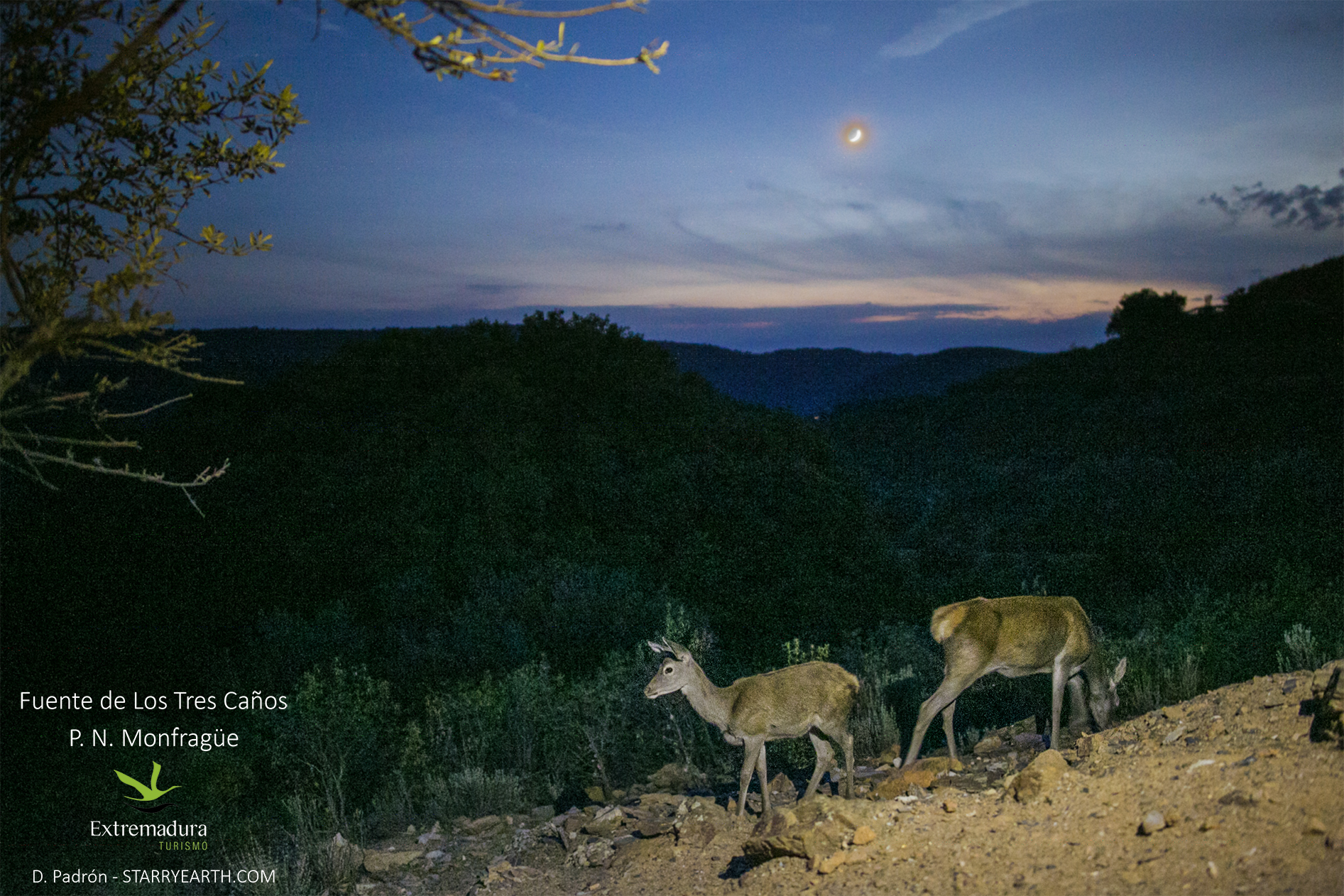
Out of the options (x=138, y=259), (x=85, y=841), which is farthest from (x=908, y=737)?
(x=85, y=841)

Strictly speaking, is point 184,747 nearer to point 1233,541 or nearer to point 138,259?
point 138,259

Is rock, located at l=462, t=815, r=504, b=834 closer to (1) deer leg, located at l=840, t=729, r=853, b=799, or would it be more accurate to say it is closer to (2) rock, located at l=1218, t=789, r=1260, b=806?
(1) deer leg, located at l=840, t=729, r=853, b=799

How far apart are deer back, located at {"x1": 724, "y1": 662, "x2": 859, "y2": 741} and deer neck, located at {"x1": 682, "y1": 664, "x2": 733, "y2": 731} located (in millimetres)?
50

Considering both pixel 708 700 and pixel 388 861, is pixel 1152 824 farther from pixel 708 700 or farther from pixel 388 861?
pixel 388 861

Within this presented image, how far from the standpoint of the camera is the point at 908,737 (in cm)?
873

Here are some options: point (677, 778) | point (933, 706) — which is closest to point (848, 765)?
point (933, 706)

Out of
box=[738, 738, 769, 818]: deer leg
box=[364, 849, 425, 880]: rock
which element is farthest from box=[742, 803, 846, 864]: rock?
box=[364, 849, 425, 880]: rock

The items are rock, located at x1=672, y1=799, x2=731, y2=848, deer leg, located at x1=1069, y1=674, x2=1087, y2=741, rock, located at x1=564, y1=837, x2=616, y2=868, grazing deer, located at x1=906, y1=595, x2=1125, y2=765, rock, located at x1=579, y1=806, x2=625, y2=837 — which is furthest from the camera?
deer leg, located at x1=1069, y1=674, x2=1087, y2=741

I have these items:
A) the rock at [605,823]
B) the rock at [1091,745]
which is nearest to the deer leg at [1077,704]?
the rock at [1091,745]

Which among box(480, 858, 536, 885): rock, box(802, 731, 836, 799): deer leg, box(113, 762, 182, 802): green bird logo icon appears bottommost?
box(113, 762, 182, 802): green bird logo icon

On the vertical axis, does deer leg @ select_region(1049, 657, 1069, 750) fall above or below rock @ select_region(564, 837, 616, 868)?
above

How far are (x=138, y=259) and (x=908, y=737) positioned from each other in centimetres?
Answer: 804

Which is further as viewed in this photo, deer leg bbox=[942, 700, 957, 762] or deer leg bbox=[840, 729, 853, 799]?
deer leg bbox=[942, 700, 957, 762]

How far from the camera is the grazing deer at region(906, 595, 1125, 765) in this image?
21.9 feet
